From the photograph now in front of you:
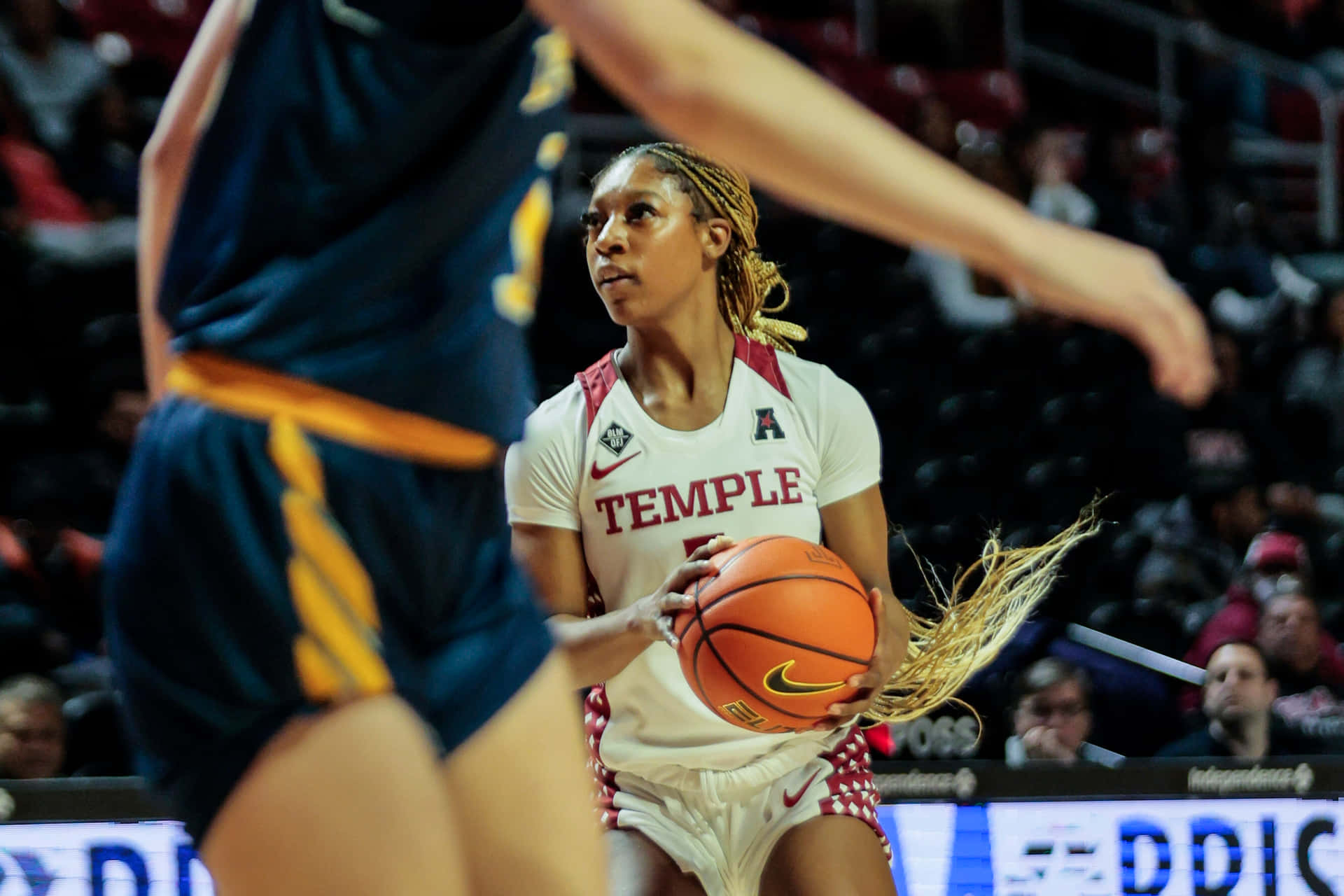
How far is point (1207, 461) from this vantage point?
311 inches

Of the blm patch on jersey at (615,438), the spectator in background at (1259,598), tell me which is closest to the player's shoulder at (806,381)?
the blm patch on jersey at (615,438)

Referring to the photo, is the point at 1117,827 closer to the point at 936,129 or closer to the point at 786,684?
the point at 786,684

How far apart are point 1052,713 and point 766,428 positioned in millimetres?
2416

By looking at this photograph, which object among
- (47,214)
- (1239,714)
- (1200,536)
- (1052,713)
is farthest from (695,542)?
(47,214)

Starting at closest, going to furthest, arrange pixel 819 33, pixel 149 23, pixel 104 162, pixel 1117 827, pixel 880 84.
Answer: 1. pixel 1117 827
2. pixel 104 162
3. pixel 149 23
4. pixel 880 84
5. pixel 819 33

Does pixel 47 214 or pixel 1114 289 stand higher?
pixel 47 214

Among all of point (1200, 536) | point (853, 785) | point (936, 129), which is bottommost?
point (1200, 536)

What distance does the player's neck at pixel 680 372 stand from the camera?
11.1 feet

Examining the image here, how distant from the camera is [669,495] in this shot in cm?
328

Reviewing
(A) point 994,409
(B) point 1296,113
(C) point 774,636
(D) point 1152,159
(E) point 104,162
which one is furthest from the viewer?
(B) point 1296,113

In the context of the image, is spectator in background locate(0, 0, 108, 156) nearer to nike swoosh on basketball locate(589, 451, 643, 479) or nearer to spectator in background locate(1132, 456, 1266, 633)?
nike swoosh on basketball locate(589, 451, 643, 479)

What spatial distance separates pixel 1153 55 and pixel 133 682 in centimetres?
1135

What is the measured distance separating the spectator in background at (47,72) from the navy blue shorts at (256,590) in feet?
22.0

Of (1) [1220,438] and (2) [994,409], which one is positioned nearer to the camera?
(1) [1220,438]
